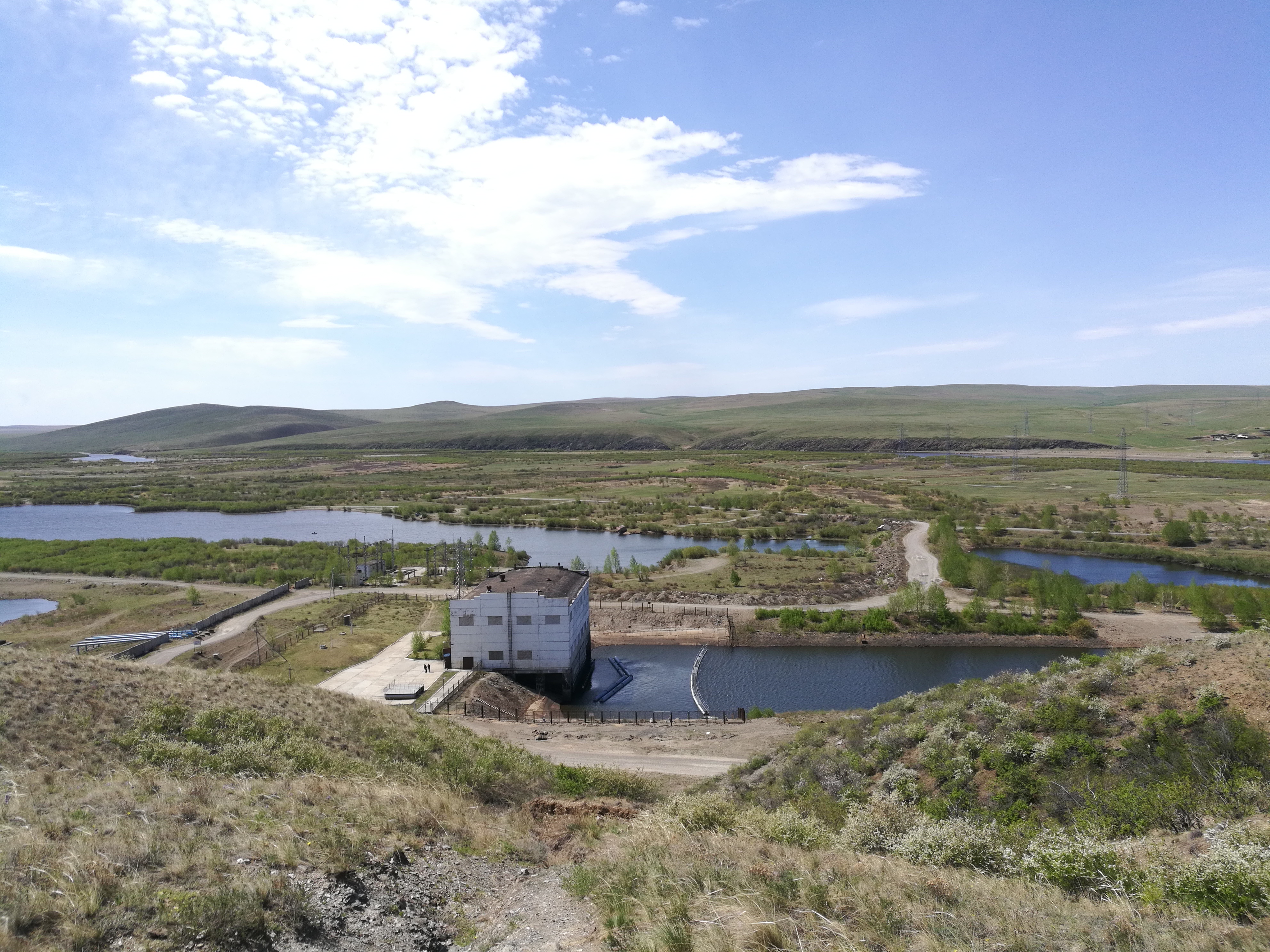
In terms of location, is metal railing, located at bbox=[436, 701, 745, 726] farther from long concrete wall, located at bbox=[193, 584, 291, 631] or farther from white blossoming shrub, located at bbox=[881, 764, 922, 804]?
long concrete wall, located at bbox=[193, 584, 291, 631]

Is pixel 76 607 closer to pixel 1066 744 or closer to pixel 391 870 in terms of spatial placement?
pixel 391 870

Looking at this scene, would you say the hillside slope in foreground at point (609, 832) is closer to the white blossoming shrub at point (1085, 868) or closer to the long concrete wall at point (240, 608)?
the white blossoming shrub at point (1085, 868)

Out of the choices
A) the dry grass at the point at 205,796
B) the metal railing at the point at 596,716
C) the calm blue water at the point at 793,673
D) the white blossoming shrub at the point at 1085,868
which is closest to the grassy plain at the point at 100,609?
the metal railing at the point at 596,716

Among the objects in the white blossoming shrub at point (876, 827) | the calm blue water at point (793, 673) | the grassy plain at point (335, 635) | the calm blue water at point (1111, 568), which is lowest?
the calm blue water at point (793, 673)

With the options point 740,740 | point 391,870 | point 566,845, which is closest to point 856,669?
point 740,740

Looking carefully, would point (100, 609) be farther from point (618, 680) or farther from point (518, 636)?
point (618, 680)

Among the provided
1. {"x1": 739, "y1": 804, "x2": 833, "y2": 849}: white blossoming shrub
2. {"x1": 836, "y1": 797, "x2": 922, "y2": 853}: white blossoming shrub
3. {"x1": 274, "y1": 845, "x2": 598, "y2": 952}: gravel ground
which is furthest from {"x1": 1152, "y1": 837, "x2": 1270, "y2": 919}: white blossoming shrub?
{"x1": 274, "y1": 845, "x2": 598, "y2": 952}: gravel ground
